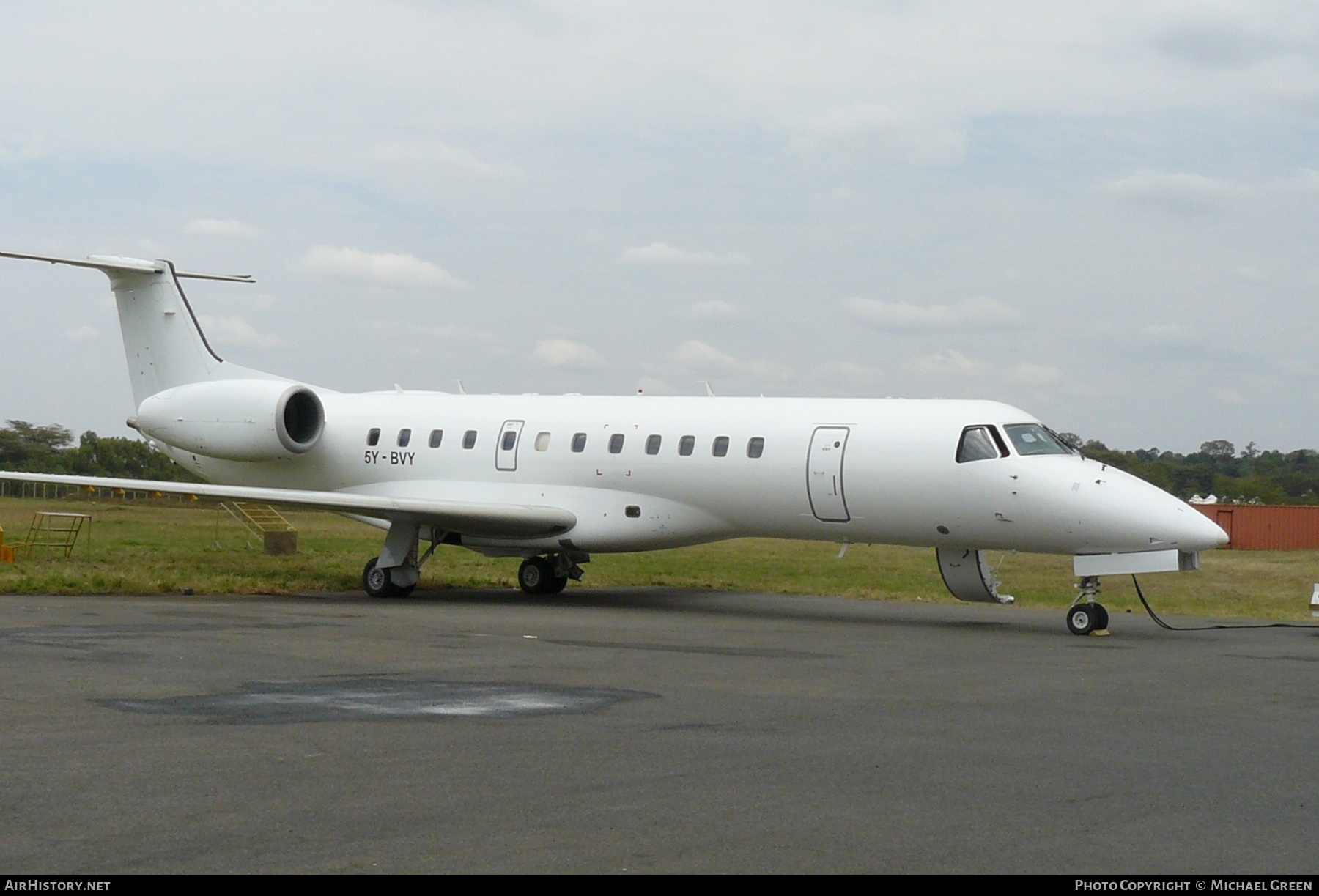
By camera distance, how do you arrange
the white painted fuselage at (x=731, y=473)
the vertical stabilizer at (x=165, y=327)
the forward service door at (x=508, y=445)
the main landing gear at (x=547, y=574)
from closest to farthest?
the white painted fuselage at (x=731, y=473) < the forward service door at (x=508, y=445) < the main landing gear at (x=547, y=574) < the vertical stabilizer at (x=165, y=327)

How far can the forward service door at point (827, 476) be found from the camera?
62.6 feet

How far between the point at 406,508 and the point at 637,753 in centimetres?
1307

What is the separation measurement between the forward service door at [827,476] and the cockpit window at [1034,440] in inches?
87.6

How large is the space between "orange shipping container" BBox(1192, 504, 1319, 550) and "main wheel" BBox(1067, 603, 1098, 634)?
4538 centimetres

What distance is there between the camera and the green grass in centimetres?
2169

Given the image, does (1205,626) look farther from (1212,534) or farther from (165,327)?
(165,327)

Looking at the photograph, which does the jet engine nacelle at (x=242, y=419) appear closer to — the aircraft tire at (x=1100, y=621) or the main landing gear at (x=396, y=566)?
the main landing gear at (x=396, y=566)

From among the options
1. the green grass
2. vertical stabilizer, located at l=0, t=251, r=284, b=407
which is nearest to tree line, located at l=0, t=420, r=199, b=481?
Result: the green grass

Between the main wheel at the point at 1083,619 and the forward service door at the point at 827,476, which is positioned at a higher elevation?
the forward service door at the point at 827,476

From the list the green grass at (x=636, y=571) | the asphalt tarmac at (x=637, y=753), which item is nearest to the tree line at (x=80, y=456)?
the green grass at (x=636, y=571)

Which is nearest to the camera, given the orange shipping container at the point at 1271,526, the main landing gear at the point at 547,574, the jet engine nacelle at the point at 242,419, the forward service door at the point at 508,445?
the forward service door at the point at 508,445

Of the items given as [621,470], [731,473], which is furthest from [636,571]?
[731,473]

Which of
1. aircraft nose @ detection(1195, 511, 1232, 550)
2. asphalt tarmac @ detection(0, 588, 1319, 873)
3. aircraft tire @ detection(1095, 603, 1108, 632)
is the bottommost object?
asphalt tarmac @ detection(0, 588, 1319, 873)

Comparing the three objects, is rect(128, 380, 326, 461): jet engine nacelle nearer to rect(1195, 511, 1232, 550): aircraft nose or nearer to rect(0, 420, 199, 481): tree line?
rect(1195, 511, 1232, 550): aircraft nose
